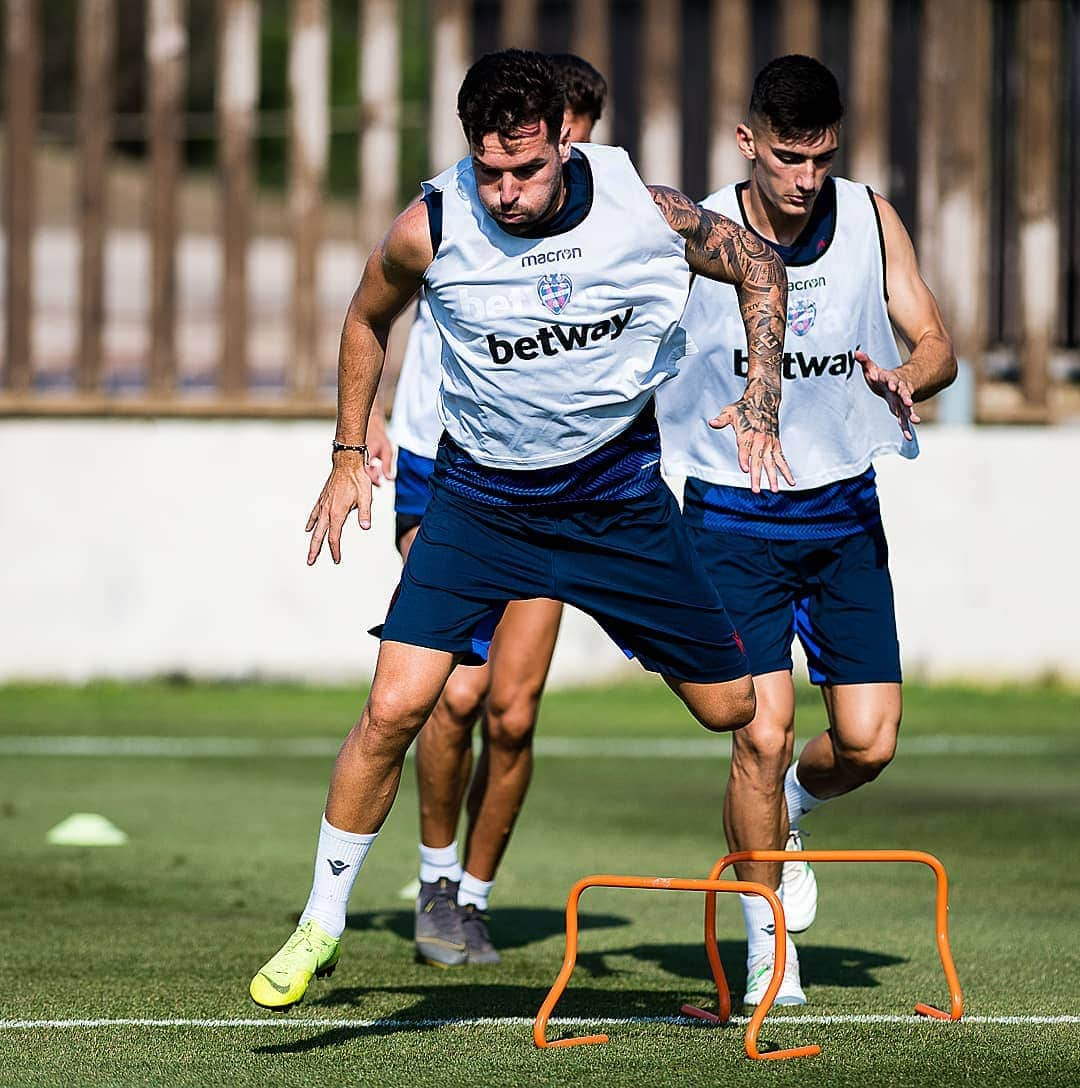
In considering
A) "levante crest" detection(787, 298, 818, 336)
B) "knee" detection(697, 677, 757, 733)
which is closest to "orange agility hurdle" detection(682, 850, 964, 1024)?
"knee" detection(697, 677, 757, 733)

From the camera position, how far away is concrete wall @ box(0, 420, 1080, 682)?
13188mm

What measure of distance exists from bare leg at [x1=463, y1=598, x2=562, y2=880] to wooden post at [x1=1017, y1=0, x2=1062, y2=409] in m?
7.90

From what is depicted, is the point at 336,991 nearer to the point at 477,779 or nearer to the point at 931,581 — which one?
the point at 477,779

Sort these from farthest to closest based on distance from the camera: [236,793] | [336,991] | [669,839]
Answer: [236,793] < [669,839] < [336,991]

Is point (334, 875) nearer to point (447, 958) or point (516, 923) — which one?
point (447, 958)

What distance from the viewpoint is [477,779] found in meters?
6.77

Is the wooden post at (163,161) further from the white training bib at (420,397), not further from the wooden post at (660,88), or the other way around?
the white training bib at (420,397)

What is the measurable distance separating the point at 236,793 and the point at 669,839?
2.33 metres

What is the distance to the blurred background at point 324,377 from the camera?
13211mm

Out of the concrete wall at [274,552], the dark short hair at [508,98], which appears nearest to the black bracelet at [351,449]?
the dark short hair at [508,98]

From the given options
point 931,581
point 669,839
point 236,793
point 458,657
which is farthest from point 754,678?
point 931,581

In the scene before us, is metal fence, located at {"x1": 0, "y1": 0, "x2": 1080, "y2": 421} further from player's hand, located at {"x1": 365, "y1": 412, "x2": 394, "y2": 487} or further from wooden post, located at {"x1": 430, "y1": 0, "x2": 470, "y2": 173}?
player's hand, located at {"x1": 365, "y1": 412, "x2": 394, "y2": 487}

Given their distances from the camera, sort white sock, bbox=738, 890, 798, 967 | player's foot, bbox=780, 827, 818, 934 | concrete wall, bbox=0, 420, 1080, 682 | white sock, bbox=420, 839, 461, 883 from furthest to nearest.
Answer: concrete wall, bbox=0, 420, 1080, 682 → white sock, bbox=420, 839, 461, 883 → player's foot, bbox=780, 827, 818, 934 → white sock, bbox=738, 890, 798, 967

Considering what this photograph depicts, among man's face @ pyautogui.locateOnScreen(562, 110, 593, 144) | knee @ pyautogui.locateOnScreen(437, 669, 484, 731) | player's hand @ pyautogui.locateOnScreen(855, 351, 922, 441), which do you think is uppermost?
man's face @ pyautogui.locateOnScreen(562, 110, 593, 144)
